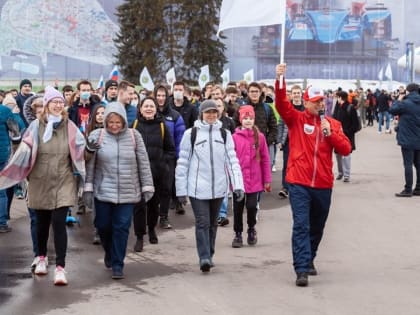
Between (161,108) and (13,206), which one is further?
(13,206)

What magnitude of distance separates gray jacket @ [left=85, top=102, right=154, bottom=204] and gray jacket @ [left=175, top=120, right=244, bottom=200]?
441 mm

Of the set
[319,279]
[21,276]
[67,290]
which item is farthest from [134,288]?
[319,279]

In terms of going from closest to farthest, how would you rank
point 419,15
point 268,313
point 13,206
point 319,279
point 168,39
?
point 268,313, point 319,279, point 13,206, point 168,39, point 419,15

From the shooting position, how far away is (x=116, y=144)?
27.0 ft

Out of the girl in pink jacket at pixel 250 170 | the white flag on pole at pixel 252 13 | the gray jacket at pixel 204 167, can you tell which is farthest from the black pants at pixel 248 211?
the white flag on pole at pixel 252 13

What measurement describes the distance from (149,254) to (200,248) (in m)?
1.15

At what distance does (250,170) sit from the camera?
10.0 m

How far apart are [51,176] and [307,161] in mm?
2179

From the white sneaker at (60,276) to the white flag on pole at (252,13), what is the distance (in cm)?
317

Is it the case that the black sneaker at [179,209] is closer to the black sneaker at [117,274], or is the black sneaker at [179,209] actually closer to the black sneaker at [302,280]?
the black sneaker at [117,274]

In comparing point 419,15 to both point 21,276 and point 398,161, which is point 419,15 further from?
point 21,276

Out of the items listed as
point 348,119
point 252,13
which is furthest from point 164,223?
point 348,119

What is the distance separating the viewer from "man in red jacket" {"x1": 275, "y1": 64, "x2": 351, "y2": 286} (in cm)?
793

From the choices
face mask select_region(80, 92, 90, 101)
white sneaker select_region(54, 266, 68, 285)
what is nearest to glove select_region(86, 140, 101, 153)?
white sneaker select_region(54, 266, 68, 285)
